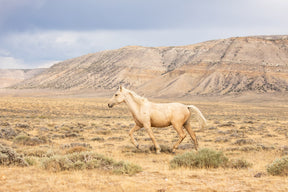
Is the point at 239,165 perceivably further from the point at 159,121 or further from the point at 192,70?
the point at 192,70

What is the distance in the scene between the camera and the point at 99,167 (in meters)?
7.41

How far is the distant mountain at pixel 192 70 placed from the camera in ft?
351

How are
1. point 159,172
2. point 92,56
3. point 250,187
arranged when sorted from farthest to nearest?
1. point 92,56
2. point 159,172
3. point 250,187

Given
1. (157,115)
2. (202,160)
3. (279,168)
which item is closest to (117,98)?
(157,115)

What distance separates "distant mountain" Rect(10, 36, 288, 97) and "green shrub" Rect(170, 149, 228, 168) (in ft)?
324

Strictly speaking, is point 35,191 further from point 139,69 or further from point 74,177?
point 139,69

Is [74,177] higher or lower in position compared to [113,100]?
lower

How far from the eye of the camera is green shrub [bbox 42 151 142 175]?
22.8ft

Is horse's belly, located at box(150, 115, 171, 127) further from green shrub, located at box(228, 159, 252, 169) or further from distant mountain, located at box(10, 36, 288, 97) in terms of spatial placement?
distant mountain, located at box(10, 36, 288, 97)

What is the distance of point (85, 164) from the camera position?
7.35m

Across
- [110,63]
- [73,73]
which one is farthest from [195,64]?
[73,73]

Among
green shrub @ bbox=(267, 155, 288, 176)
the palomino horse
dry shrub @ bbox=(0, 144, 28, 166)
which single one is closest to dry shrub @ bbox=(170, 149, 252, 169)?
green shrub @ bbox=(267, 155, 288, 176)

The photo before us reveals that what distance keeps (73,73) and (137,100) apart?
15362 cm

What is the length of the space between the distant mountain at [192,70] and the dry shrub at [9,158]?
10028 cm
